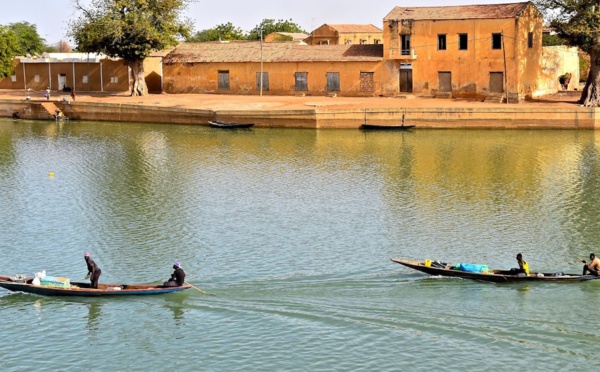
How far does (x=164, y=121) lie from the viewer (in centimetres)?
5672

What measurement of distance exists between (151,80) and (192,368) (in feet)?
162

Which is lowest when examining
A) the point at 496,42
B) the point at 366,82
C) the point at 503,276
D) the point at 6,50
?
the point at 503,276

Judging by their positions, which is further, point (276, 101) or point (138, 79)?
point (138, 79)

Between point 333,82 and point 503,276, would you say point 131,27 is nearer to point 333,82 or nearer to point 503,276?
point 333,82

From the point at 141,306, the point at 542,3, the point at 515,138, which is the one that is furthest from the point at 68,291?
the point at 542,3

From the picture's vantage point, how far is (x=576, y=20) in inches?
2030

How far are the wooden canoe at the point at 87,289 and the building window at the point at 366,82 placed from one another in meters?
38.9

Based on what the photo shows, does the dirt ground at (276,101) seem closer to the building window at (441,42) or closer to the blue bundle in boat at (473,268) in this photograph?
the building window at (441,42)

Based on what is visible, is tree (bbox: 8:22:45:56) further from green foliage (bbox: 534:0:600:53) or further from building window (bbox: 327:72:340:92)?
green foliage (bbox: 534:0:600:53)

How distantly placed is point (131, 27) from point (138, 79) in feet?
17.3

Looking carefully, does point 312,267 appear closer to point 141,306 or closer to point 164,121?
point 141,306

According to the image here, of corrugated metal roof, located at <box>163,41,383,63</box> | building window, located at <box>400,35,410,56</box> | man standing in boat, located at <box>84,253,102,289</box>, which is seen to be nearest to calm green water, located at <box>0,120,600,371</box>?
man standing in boat, located at <box>84,253,102,289</box>

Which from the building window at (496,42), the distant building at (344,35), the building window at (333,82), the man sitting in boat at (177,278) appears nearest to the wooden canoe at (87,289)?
the man sitting in boat at (177,278)

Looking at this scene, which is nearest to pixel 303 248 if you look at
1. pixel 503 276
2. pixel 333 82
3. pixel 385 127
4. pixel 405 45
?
pixel 503 276
